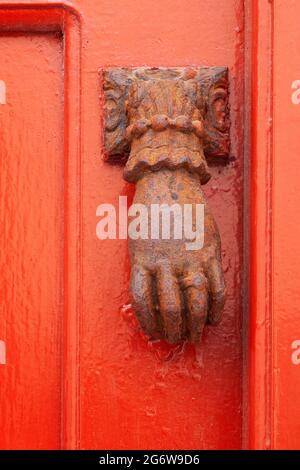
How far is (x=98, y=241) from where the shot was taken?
0.91 m

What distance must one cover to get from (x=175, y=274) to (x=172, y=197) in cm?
8

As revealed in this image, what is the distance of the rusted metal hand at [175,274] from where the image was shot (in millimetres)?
809

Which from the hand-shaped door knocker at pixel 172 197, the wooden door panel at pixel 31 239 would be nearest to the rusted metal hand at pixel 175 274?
the hand-shaped door knocker at pixel 172 197

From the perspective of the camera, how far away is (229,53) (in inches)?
36.4

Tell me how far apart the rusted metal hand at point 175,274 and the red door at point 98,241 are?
6 cm

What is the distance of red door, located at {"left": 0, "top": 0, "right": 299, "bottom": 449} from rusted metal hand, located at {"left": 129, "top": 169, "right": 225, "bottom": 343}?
0.06m

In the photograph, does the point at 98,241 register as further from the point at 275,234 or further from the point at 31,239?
the point at 275,234

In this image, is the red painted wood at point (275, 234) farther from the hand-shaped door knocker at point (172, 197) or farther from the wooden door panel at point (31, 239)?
the wooden door panel at point (31, 239)

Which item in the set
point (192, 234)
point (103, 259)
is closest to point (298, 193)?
point (192, 234)

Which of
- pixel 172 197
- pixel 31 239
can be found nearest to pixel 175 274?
pixel 172 197

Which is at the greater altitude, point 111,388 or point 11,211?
point 11,211

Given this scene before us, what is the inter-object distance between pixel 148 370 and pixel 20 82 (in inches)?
15.0
